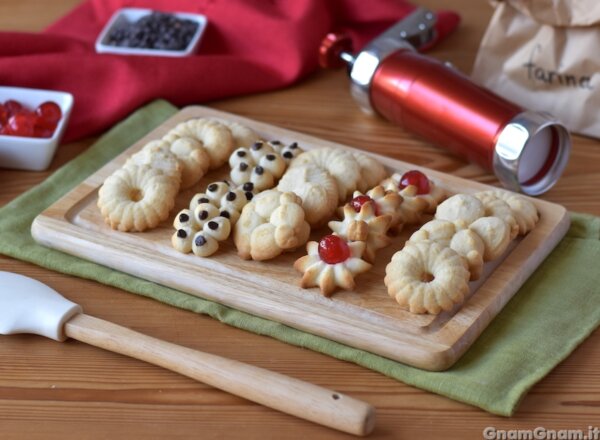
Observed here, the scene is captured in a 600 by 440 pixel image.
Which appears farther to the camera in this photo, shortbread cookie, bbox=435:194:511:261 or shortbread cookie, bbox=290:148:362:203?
shortbread cookie, bbox=290:148:362:203

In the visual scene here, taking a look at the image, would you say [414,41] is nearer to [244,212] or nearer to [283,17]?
[283,17]

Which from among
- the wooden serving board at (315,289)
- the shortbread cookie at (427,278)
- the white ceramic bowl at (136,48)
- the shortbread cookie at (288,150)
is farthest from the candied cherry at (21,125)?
the shortbread cookie at (427,278)

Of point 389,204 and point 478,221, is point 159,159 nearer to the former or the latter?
point 389,204

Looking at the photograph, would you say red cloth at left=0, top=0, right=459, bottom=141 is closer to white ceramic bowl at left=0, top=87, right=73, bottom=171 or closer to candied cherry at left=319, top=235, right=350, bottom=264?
white ceramic bowl at left=0, top=87, right=73, bottom=171

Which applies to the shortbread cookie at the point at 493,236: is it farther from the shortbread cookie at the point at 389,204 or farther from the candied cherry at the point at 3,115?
the candied cherry at the point at 3,115

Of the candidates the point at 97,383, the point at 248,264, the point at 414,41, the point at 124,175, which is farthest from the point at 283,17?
the point at 97,383

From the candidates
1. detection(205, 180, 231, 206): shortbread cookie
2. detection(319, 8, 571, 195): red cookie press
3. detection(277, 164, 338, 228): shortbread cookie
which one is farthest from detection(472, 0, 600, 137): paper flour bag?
detection(205, 180, 231, 206): shortbread cookie
